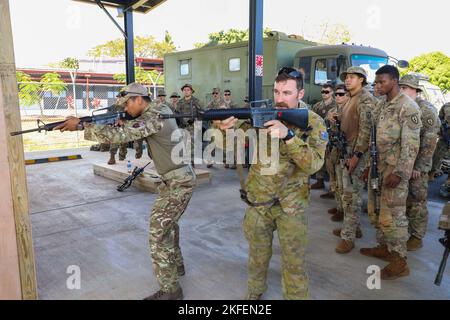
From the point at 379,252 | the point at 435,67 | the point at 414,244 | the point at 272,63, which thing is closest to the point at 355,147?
the point at 379,252

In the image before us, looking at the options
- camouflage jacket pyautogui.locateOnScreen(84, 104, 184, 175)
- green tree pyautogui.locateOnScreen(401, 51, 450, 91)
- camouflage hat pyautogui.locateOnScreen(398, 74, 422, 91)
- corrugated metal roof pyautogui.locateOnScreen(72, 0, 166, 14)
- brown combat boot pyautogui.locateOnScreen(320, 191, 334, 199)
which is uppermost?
corrugated metal roof pyautogui.locateOnScreen(72, 0, 166, 14)

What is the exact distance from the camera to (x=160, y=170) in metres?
2.90

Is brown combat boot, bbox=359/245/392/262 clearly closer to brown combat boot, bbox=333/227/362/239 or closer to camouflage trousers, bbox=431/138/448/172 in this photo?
brown combat boot, bbox=333/227/362/239

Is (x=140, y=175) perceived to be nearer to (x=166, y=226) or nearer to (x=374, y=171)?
(x=166, y=226)

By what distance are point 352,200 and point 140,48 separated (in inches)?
1456

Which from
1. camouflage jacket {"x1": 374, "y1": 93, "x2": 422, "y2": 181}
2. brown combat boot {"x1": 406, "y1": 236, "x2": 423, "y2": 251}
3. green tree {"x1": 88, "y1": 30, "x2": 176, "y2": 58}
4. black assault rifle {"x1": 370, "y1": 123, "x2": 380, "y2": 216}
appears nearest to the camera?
camouflage jacket {"x1": 374, "y1": 93, "x2": 422, "y2": 181}

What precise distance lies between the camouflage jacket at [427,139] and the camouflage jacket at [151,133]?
2702 millimetres

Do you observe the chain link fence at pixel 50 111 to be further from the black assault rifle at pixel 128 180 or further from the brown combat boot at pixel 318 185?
the brown combat boot at pixel 318 185

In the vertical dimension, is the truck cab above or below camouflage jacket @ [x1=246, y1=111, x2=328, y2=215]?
above

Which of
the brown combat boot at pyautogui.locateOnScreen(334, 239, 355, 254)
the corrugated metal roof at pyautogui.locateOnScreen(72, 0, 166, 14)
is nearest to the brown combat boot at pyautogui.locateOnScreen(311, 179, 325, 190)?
the brown combat boot at pyautogui.locateOnScreen(334, 239, 355, 254)

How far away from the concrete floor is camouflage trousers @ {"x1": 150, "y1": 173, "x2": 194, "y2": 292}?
11.0 inches

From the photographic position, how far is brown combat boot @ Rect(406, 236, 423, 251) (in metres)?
3.84
